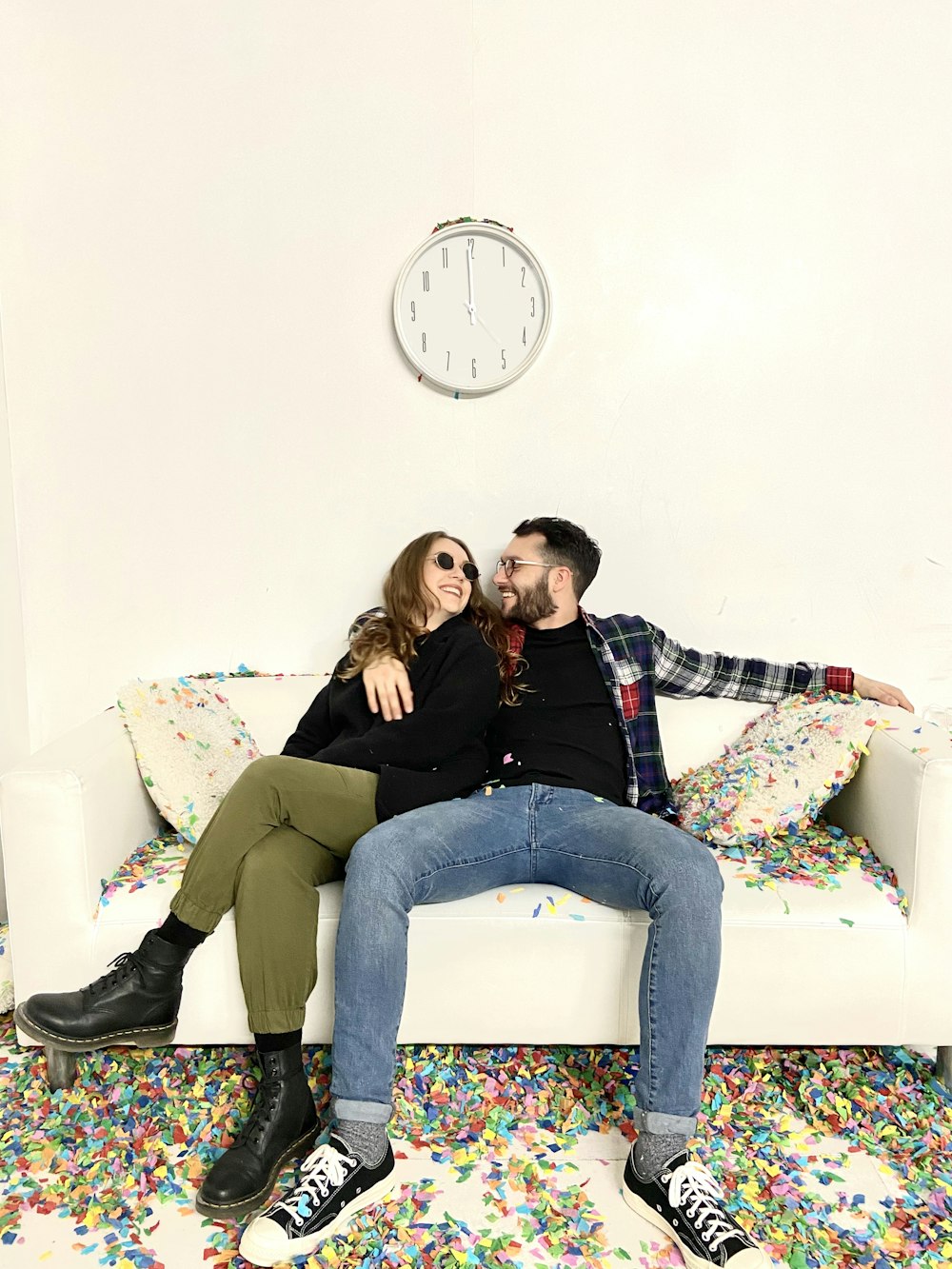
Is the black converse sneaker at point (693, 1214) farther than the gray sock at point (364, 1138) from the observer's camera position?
No

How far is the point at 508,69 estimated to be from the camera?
255 centimetres

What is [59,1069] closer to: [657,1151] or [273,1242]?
[273,1242]

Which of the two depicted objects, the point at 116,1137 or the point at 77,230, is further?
the point at 77,230

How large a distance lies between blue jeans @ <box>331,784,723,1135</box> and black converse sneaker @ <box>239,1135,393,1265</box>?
72 mm

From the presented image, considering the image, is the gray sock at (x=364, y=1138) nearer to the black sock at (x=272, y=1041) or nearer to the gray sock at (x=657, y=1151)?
the black sock at (x=272, y=1041)

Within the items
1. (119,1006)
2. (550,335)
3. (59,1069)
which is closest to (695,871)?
(119,1006)

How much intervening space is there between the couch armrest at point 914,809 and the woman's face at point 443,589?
3.22 feet

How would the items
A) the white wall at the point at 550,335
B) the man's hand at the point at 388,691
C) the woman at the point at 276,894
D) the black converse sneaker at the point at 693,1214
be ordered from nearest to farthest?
the black converse sneaker at the point at 693,1214 → the woman at the point at 276,894 → the man's hand at the point at 388,691 → the white wall at the point at 550,335

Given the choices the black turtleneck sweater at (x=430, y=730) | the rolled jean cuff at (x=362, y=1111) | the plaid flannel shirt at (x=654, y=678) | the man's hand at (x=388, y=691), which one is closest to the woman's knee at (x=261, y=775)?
the black turtleneck sweater at (x=430, y=730)

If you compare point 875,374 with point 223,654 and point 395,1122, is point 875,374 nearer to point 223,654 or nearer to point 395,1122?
point 223,654

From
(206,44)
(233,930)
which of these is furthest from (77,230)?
(233,930)

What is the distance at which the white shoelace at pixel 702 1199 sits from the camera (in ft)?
4.96

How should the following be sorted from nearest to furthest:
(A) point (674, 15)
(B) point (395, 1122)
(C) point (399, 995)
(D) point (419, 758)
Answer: (C) point (399, 995)
(B) point (395, 1122)
(D) point (419, 758)
(A) point (674, 15)

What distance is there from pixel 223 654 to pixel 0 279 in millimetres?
1160
